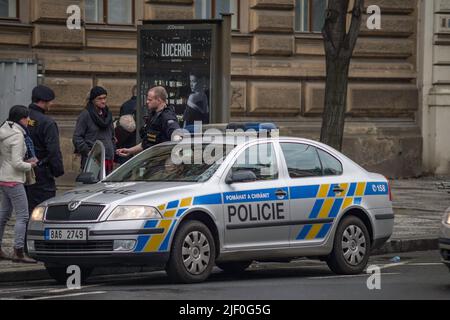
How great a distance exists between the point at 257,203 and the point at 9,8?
35.0 ft

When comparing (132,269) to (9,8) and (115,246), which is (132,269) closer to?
(115,246)

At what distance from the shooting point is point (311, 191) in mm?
13672

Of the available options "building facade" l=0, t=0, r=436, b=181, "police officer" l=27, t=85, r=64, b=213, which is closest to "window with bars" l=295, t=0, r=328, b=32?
"building facade" l=0, t=0, r=436, b=181

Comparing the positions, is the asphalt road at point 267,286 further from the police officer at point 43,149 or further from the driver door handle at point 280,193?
the police officer at point 43,149

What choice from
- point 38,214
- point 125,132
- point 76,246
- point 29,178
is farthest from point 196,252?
point 125,132

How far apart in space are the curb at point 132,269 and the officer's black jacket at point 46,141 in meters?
1.28

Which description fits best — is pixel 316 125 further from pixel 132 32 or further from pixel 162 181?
pixel 162 181

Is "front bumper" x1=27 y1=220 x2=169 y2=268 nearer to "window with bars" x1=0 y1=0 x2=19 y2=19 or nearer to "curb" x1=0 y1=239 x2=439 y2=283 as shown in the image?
"curb" x1=0 y1=239 x2=439 y2=283

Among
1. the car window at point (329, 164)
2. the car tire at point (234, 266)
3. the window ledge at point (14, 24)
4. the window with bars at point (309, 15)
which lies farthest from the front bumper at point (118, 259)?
the window with bars at point (309, 15)

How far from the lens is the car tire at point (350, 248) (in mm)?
13898

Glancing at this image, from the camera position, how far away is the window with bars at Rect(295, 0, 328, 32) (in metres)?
25.8

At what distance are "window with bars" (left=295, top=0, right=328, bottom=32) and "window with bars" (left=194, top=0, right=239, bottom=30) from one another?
1.43 m
